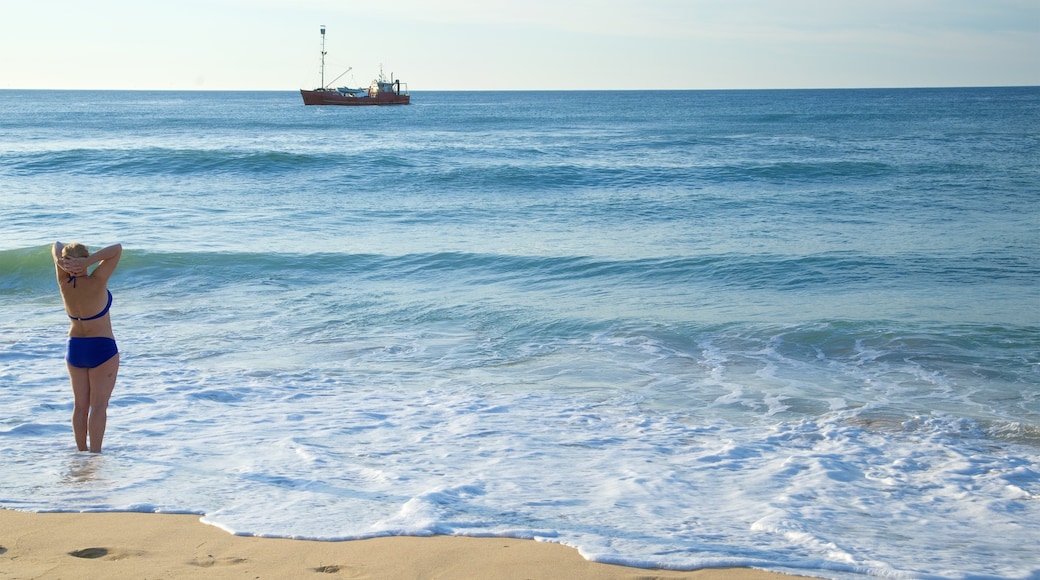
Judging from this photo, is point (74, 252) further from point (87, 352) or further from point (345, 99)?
point (345, 99)

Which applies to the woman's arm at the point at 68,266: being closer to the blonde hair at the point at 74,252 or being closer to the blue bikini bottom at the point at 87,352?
the blonde hair at the point at 74,252

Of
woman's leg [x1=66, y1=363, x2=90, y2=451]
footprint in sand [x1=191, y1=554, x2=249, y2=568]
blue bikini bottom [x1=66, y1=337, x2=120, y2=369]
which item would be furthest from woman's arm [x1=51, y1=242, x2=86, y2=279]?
footprint in sand [x1=191, y1=554, x2=249, y2=568]

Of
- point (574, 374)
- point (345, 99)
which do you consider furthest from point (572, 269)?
point (345, 99)

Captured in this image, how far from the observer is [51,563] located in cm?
401

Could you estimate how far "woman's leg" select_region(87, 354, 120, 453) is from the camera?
5.67 meters

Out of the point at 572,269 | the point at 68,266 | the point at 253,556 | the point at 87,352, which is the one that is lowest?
the point at 253,556

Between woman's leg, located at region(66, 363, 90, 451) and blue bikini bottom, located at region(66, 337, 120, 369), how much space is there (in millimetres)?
48

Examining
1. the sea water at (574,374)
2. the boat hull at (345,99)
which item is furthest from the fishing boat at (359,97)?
the sea water at (574,374)

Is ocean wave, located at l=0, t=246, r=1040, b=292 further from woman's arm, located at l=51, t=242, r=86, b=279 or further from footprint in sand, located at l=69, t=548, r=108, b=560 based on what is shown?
footprint in sand, located at l=69, t=548, r=108, b=560

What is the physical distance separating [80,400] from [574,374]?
13.6 feet

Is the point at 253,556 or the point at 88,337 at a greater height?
the point at 88,337

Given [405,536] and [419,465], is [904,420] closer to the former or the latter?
[419,465]

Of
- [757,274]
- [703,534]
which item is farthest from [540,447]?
[757,274]

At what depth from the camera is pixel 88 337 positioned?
5.67 m
